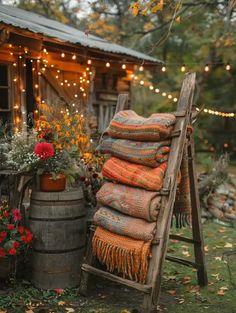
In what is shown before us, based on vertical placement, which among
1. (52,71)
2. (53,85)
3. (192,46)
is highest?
(192,46)

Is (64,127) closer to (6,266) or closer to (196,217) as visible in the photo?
(6,266)

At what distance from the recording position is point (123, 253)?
4051 millimetres

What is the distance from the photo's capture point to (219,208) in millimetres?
8523

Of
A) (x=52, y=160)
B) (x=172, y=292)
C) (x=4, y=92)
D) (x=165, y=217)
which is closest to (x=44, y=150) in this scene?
(x=52, y=160)

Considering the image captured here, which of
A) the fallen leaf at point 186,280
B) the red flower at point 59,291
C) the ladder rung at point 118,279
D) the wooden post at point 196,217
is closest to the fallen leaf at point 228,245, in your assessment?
the fallen leaf at point 186,280

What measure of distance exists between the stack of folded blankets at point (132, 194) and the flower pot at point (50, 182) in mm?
508

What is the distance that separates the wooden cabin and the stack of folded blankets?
3.01 m

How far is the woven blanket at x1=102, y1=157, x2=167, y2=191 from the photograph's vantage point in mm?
3963

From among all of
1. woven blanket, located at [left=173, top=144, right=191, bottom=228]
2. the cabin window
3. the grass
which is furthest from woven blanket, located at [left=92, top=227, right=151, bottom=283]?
the cabin window

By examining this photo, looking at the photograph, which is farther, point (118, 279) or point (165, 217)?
point (118, 279)

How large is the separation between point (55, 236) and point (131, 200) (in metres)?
1.02

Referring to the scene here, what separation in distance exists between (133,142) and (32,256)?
1.69m

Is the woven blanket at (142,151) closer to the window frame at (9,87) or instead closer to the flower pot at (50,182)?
the flower pot at (50,182)

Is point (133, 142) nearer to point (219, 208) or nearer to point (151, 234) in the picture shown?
point (151, 234)
